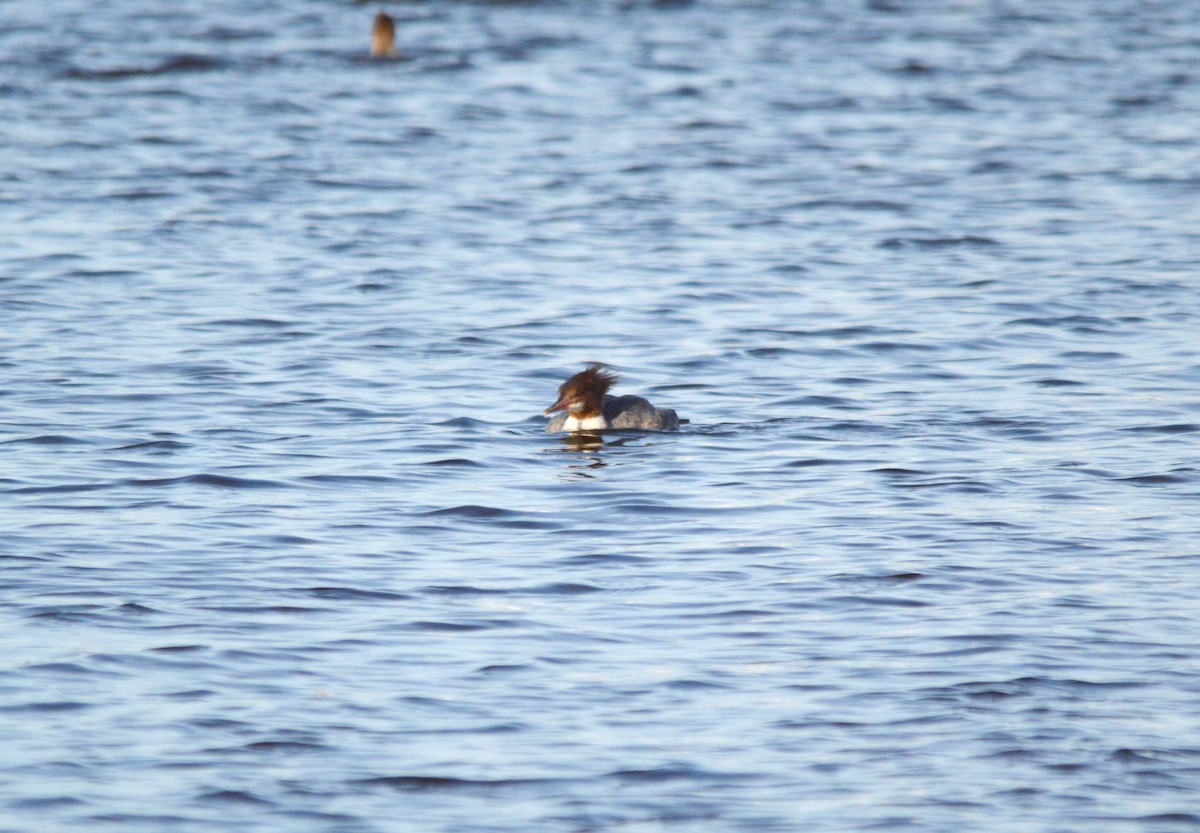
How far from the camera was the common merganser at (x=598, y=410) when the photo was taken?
43.7 feet

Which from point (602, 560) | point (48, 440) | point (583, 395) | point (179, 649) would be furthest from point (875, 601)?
point (48, 440)

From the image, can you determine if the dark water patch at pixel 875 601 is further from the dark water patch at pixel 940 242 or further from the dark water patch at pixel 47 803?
the dark water patch at pixel 940 242

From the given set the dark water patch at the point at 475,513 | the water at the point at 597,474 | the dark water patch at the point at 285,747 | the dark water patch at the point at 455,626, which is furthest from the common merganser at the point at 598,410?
the dark water patch at the point at 285,747

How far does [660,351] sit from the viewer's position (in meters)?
16.2

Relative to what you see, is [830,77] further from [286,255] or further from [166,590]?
[166,590]

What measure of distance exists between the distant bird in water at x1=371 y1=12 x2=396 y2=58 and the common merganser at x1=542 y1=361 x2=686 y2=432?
21.0m

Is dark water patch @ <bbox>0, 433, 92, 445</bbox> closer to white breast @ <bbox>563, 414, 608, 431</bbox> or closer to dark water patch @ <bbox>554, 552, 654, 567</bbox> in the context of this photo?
white breast @ <bbox>563, 414, 608, 431</bbox>

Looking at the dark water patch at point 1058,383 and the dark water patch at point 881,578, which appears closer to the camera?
the dark water patch at point 881,578

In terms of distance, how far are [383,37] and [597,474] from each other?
2256 cm

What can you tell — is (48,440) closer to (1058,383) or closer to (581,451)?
(581,451)

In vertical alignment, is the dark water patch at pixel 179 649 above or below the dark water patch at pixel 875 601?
above

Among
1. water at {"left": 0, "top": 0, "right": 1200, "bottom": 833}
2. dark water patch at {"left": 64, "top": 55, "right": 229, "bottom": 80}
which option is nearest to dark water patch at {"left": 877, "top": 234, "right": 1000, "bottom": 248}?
water at {"left": 0, "top": 0, "right": 1200, "bottom": 833}

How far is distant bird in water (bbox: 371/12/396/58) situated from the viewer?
33281 mm

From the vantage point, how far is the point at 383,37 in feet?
110
